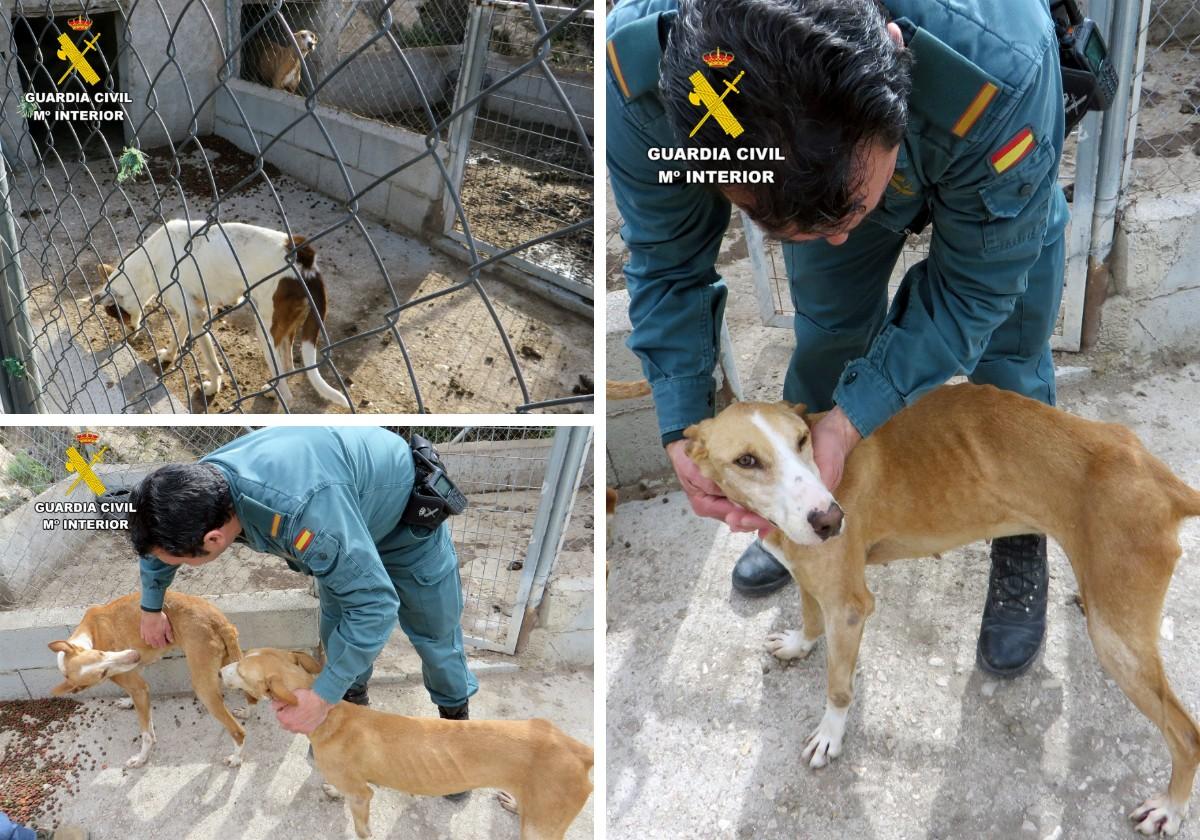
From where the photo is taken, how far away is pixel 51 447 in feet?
15.0

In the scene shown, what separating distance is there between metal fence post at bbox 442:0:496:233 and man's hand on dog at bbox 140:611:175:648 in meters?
2.98

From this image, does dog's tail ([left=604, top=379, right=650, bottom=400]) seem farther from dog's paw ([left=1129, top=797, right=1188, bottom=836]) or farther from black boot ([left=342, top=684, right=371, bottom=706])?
dog's paw ([left=1129, top=797, right=1188, bottom=836])

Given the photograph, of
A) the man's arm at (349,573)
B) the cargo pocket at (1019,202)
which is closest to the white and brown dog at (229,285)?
the man's arm at (349,573)

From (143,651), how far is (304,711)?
118 centimetres

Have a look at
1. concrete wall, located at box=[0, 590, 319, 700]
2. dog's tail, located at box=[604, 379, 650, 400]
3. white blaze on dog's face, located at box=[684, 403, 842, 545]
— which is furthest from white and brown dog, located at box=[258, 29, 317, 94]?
white blaze on dog's face, located at box=[684, 403, 842, 545]

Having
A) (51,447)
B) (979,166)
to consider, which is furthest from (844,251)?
(51,447)

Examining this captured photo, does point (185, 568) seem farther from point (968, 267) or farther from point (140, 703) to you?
point (968, 267)

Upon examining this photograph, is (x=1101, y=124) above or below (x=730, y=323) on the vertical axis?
above

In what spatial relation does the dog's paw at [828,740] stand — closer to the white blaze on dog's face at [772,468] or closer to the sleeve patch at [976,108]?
the white blaze on dog's face at [772,468]

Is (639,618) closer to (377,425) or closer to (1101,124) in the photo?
(377,425)

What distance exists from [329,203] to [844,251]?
5.17 metres

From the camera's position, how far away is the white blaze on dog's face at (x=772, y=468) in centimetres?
222

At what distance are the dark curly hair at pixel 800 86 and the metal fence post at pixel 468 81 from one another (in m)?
4.12

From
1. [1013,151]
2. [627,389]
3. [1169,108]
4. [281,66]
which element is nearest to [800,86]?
[1013,151]
